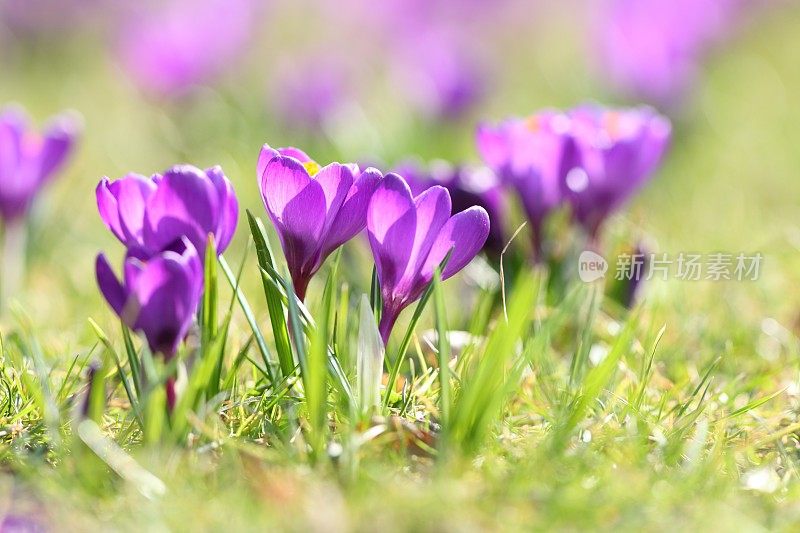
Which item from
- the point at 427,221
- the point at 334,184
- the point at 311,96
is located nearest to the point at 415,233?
the point at 427,221

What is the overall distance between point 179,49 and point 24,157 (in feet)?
7.13

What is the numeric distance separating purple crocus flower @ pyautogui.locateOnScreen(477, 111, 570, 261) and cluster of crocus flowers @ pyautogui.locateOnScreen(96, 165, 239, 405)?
729 millimetres


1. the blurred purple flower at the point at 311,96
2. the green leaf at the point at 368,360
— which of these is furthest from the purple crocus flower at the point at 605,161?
the blurred purple flower at the point at 311,96

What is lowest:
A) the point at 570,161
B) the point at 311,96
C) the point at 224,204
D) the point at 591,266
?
the point at 591,266

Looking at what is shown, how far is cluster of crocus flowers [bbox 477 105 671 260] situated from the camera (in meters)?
1.85

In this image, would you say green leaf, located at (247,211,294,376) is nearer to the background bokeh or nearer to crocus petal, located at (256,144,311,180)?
crocus petal, located at (256,144,311,180)

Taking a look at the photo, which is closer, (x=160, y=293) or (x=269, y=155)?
(x=160, y=293)

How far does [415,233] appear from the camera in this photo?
128cm

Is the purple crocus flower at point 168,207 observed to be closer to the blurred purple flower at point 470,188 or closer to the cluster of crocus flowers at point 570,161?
the blurred purple flower at point 470,188

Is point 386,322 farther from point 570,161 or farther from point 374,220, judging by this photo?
point 570,161

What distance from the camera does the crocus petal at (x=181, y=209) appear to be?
48.4 inches

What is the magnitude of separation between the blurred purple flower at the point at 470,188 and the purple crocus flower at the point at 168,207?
1.67 ft

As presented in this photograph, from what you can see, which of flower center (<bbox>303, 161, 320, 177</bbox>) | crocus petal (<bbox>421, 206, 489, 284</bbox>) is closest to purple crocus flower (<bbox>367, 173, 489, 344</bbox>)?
crocus petal (<bbox>421, 206, 489, 284</bbox>)

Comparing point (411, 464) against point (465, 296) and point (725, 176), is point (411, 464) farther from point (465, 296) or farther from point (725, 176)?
point (725, 176)
